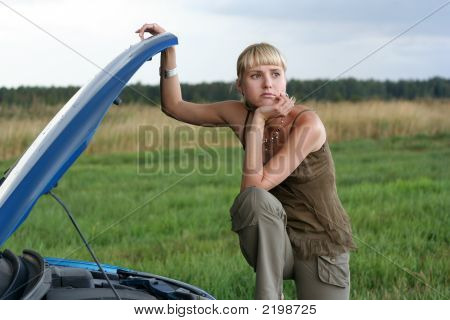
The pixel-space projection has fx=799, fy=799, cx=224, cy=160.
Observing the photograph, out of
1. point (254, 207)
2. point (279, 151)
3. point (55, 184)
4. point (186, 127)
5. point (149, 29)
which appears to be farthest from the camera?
point (186, 127)

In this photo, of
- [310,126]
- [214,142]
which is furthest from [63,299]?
[214,142]

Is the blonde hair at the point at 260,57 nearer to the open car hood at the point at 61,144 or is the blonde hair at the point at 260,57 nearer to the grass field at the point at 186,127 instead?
the open car hood at the point at 61,144

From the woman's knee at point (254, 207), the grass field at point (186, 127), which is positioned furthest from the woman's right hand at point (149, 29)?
the grass field at point (186, 127)

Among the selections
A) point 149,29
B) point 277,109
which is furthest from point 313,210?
point 149,29

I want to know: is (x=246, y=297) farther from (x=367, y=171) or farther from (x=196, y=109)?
(x=367, y=171)

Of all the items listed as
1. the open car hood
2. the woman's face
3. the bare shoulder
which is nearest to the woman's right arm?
the woman's face

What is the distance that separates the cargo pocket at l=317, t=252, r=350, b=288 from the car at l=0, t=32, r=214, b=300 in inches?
18.3

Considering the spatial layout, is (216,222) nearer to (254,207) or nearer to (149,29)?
(149,29)

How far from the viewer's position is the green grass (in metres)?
4.27

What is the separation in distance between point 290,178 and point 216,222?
2871 millimetres

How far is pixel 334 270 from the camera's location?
2.90m

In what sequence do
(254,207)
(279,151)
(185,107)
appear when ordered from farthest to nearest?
(185,107), (279,151), (254,207)

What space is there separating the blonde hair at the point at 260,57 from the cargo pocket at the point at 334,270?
2.34ft

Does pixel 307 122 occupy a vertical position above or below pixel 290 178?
above
